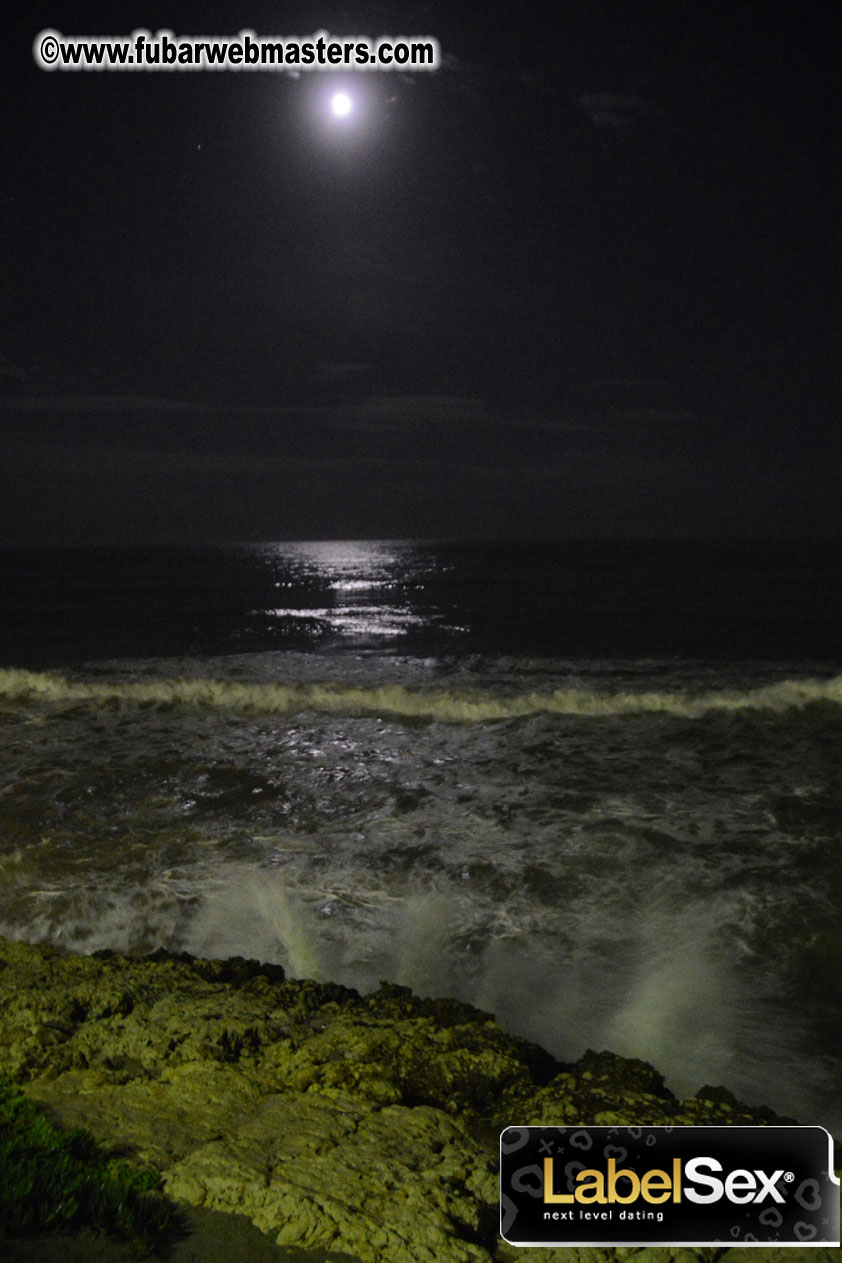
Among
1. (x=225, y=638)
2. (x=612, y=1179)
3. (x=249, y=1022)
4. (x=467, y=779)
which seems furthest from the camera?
(x=225, y=638)

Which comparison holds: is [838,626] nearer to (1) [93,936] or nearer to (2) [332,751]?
(2) [332,751]

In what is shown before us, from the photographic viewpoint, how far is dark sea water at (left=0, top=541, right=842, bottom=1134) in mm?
6785

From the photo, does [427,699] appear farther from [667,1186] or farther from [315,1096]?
[667,1186]

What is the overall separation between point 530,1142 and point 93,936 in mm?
5364

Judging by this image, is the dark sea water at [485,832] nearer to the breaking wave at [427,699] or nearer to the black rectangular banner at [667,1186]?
the breaking wave at [427,699]

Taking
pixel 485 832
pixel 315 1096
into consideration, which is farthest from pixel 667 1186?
pixel 485 832

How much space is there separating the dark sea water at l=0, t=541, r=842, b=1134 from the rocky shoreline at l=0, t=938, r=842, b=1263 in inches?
44.5

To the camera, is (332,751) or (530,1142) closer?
(530,1142)

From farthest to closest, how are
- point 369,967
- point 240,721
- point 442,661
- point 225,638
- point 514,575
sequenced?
point 514,575 < point 225,638 < point 442,661 < point 240,721 < point 369,967

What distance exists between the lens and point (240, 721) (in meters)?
17.0

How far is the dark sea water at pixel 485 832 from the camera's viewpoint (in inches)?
267

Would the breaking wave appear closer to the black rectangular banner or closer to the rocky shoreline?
the rocky shoreline

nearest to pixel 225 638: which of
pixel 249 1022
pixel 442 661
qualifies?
pixel 442 661

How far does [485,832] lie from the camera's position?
10570 millimetres
